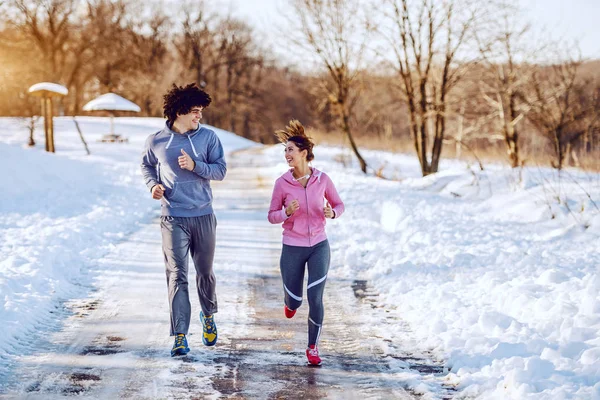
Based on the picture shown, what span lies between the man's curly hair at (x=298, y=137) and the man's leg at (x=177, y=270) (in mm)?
1060

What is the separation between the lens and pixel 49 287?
271 inches

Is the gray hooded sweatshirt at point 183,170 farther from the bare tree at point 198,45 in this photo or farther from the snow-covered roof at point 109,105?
the bare tree at point 198,45

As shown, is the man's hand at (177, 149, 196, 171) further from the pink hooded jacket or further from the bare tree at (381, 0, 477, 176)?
the bare tree at (381, 0, 477, 176)

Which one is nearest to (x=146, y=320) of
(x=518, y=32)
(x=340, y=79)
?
(x=340, y=79)

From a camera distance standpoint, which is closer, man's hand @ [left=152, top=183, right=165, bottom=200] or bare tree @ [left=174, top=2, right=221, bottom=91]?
man's hand @ [left=152, top=183, right=165, bottom=200]

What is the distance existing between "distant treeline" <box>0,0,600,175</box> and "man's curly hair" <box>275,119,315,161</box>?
9.83 m

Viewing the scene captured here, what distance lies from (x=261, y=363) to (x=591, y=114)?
2559cm

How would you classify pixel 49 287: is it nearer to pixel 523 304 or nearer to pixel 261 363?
pixel 261 363

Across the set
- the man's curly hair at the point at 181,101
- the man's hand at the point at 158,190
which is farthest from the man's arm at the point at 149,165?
the man's curly hair at the point at 181,101

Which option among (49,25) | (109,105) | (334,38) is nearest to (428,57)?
(334,38)

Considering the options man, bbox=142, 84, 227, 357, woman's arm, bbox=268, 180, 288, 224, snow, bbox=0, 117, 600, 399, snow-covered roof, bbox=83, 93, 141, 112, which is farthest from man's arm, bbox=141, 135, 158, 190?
snow-covered roof, bbox=83, 93, 141, 112

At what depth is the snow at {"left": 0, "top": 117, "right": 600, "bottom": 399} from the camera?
4579 millimetres

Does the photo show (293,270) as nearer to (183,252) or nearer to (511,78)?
(183,252)

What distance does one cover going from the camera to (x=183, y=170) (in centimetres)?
496
